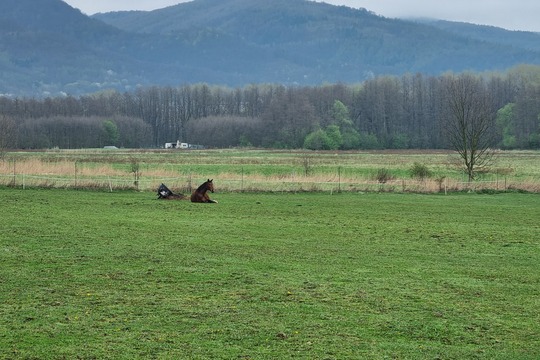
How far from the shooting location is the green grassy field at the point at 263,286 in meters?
10.8

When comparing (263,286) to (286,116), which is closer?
(263,286)

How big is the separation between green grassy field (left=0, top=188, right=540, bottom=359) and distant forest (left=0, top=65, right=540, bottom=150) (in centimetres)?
8898

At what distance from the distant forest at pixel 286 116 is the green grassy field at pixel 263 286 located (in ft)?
292

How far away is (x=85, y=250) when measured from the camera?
18.1 metres

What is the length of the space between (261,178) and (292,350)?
3222 centimetres

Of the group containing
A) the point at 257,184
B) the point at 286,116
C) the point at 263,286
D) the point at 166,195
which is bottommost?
the point at 263,286

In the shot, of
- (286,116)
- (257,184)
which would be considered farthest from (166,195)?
(286,116)

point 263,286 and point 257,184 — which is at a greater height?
point 257,184

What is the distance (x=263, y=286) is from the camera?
14422mm

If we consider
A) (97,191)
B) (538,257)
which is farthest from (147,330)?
(97,191)

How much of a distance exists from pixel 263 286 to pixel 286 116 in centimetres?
11538

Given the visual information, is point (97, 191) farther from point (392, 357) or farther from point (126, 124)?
point (126, 124)

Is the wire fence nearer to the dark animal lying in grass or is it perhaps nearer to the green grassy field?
the dark animal lying in grass

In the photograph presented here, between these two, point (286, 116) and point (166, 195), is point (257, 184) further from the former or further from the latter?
point (286, 116)
